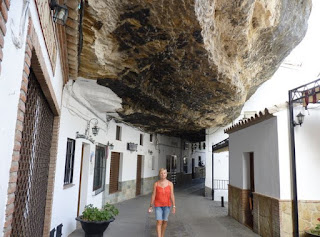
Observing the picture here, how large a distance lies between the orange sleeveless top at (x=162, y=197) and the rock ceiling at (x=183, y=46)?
8.57 feet

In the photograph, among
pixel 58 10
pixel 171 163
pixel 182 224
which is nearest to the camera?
pixel 58 10

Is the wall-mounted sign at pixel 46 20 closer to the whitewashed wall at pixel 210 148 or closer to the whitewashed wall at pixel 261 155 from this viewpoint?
the whitewashed wall at pixel 261 155

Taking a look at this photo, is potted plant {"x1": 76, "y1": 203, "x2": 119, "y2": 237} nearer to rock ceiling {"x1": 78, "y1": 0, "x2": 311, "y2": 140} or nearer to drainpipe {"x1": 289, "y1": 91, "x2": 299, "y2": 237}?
rock ceiling {"x1": 78, "y1": 0, "x2": 311, "y2": 140}

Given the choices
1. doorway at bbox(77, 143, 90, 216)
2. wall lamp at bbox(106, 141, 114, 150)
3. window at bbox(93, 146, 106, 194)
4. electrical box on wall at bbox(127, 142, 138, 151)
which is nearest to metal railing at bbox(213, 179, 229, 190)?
electrical box on wall at bbox(127, 142, 138, 151)

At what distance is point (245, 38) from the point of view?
611 centimetres

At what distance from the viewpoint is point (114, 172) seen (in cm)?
1134

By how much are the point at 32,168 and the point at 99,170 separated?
5.88 metres

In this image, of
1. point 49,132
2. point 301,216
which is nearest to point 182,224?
point 301,216

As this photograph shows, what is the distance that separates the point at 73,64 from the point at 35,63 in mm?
2451

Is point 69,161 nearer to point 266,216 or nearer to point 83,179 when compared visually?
point 83,179

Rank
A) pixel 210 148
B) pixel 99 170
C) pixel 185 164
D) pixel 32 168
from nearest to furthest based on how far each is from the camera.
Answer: pixel 32 168, pixel 99 170, pixel 210 148, pixel 185 164

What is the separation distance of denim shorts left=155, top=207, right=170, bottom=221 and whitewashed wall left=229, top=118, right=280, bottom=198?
94.7 inches

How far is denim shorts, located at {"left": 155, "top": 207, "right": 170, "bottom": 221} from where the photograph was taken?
18.7 feet

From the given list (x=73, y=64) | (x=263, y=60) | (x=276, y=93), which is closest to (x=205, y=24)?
(x=73, y=64)
